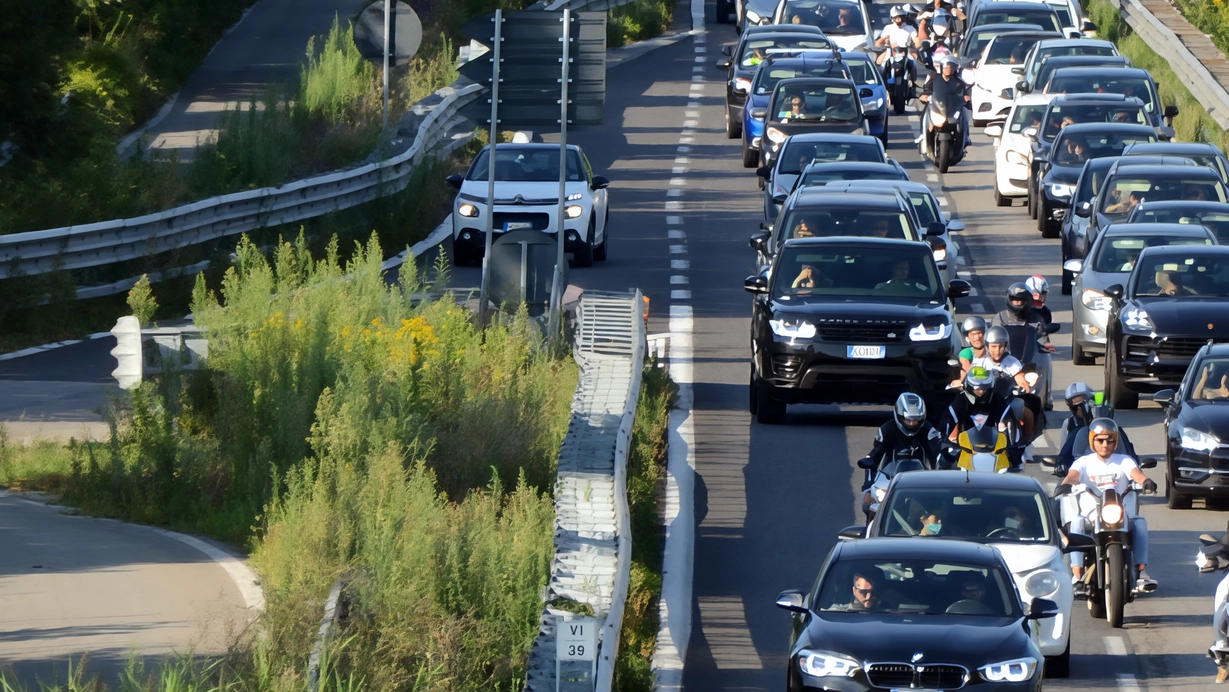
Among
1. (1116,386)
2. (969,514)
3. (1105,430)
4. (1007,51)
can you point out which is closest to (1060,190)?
(1116,386)

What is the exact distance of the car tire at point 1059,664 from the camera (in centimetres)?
1394

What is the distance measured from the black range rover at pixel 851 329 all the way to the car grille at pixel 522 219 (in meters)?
8.35

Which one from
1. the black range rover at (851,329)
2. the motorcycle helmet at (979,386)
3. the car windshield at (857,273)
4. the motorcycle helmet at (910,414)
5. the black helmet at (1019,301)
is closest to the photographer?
the motorcycle helmet at (910,414)

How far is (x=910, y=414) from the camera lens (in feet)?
55.2

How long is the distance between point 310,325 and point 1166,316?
8460 millimetres

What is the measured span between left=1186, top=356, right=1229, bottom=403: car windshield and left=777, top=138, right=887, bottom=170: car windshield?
1284 cm

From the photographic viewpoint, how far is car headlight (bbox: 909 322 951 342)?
69.9 feet

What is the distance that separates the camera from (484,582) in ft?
45.2

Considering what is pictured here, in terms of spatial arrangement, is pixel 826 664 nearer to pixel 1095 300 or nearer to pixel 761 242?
pixel 1095 300

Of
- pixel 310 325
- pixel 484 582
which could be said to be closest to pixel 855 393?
pixel 310 325

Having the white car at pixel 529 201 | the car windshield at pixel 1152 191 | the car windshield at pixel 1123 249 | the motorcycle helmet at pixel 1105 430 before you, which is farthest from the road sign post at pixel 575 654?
the white car at pixel 529 201

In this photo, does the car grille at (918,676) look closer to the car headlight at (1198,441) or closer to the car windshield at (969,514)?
the car windshield at (969,514)

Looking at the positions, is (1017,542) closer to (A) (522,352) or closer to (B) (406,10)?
(A) (522,352)

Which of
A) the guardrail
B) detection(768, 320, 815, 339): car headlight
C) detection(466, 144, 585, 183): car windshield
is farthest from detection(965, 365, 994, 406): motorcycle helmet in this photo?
the guardrail
